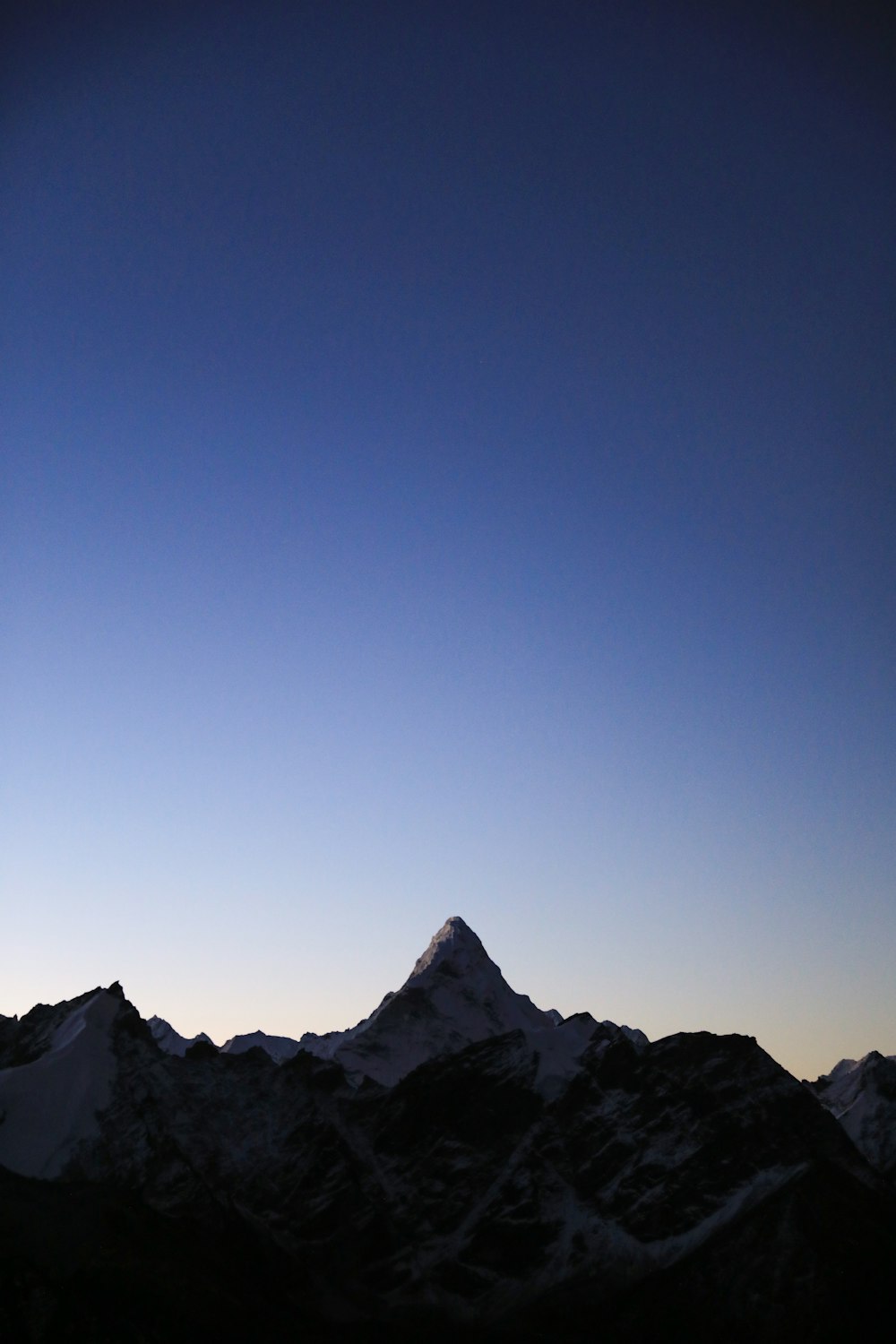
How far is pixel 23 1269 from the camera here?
623 feet

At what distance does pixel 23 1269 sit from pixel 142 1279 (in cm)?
1954

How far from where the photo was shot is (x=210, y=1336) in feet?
637

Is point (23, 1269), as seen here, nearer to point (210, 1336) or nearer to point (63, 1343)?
point (63, 1343)

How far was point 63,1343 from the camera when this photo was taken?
180 metres

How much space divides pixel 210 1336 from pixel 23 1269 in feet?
103

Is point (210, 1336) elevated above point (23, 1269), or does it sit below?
below

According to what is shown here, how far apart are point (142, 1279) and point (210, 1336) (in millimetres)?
14565

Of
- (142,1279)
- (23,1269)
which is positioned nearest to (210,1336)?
(142,1279)

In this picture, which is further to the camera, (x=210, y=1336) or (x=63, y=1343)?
(x=210, y=1336)

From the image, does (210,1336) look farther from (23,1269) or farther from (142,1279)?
(23,1269)

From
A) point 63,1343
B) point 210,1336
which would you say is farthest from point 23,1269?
point 210,1336

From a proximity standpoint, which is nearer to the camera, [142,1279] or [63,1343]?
[63,1343]

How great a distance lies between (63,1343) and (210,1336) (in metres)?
24.4
